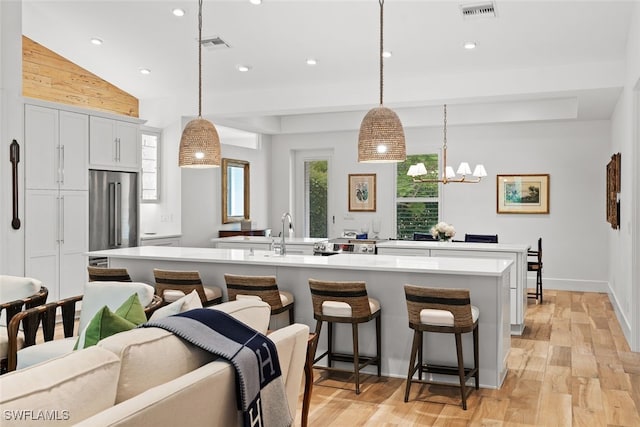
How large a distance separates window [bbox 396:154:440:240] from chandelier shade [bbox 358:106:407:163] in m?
5.43

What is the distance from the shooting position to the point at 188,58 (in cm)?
676

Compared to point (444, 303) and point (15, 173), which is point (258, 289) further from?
point (15, 173)

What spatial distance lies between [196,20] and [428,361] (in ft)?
14.0

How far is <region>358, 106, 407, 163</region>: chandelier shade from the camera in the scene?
150 inches

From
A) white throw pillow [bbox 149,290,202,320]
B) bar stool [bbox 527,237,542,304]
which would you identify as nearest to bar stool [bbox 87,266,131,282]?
white throw pillow [bbox 149,290,202,320]

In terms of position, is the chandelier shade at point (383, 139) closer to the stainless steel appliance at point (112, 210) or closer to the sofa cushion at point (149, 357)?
the sofa cushion at point (149, 357)

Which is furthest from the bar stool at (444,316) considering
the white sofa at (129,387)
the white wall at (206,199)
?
the white wall at (206,199)

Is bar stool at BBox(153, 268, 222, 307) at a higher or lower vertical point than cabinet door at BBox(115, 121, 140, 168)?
lower

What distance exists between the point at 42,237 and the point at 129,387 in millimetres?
4972

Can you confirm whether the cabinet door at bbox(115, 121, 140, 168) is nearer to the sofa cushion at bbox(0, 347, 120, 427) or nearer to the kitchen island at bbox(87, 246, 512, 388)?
the kitchen island at bbox(87, 246, 512, 388)

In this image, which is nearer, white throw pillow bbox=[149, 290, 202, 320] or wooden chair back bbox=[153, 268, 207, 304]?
white throw pillow bbox=[149, 290, 202, 320]

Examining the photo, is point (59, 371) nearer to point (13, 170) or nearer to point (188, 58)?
point (13, 170)

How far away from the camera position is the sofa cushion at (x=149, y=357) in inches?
61.4

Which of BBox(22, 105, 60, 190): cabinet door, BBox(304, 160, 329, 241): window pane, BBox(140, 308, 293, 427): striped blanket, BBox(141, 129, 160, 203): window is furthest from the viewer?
BBox(304, 160, 329, 241): window pane
